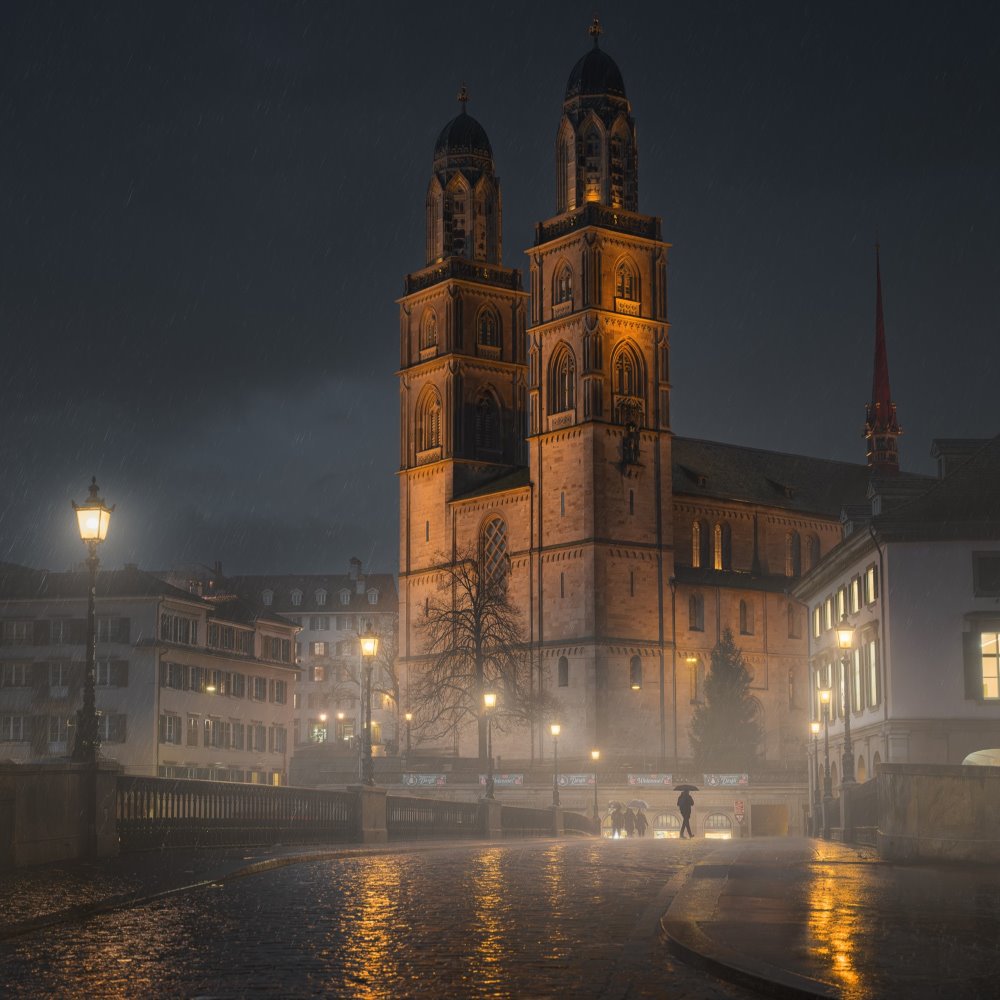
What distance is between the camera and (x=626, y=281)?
102 metres

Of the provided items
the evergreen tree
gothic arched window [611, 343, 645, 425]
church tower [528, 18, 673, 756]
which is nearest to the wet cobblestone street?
the evergreen tree

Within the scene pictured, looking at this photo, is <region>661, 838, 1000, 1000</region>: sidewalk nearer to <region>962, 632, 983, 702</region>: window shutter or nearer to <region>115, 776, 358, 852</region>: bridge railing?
<region>115, 776, 358, 852</region>: bridge railing

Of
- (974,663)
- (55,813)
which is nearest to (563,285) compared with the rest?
(974,663)

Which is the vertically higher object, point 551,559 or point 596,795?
point 551,559

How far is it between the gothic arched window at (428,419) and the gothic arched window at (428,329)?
9.70 feet

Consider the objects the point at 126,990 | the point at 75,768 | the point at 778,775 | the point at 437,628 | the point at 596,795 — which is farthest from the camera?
the point at 437,628

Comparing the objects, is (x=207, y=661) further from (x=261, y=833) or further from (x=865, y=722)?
(x=261, y=833)

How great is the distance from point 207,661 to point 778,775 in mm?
32289

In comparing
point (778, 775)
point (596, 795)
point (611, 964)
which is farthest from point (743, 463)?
point (611, 964)

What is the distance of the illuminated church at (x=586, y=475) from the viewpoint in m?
97.7

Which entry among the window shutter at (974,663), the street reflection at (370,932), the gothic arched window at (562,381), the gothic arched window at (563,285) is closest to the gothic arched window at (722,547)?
the gothic arched window at (562,381)

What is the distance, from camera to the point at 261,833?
32.7m

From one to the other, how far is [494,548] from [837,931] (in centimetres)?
8835

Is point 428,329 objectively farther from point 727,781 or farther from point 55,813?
point 55,813
